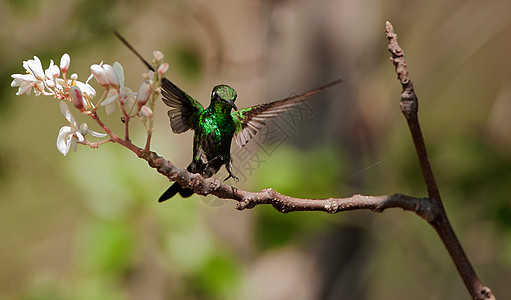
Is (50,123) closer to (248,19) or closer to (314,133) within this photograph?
(248,19)

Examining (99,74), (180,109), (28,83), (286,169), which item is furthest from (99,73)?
(286,169)

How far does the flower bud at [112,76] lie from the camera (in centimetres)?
72

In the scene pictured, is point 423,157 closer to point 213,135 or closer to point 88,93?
point 213,135

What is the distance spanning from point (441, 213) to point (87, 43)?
228 cm

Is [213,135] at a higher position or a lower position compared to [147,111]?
higher

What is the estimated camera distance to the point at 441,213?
812 mm

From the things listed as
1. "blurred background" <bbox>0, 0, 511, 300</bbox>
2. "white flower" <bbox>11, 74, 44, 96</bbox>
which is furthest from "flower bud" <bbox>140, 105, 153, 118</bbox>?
"blurred background" <bbox>0, 0, 511, 300</bbox>

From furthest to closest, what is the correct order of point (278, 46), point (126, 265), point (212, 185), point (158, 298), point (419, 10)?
point (419, 10) → point (158, 298) → point (278, 46) → point (126, 265) → point (212, 185)

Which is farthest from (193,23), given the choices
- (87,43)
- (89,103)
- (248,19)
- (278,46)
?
(89,103)

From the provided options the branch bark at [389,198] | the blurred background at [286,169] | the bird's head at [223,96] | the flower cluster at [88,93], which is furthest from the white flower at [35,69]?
the blurred background at [286,169]

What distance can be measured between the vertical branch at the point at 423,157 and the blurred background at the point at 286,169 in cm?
111

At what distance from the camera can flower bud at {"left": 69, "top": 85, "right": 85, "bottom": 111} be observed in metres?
0.70

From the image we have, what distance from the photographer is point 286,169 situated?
1952mm

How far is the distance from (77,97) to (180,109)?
0.24 metres
